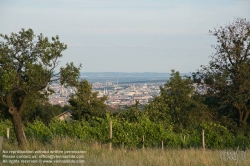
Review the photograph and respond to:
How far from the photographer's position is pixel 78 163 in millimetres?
9617

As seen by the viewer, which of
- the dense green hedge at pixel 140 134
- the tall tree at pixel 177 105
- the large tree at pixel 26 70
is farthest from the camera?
the tall tree at pixel 177 105

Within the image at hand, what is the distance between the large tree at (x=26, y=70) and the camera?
1440cm

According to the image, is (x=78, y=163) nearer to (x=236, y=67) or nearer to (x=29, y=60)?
(x=29, y=60)

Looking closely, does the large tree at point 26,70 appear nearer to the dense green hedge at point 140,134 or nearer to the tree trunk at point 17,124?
the tree trunk at point 17,124

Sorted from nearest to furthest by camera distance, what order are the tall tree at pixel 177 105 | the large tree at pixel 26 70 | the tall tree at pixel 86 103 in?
the large tree at pixel 26 70
the tall tree at pixel 177 105
the tall tree at pixel 86 103

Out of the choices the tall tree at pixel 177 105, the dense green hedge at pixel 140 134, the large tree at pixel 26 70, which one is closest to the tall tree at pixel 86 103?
the tall tree at pixel 177 105

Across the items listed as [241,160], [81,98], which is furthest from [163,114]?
[241,160]

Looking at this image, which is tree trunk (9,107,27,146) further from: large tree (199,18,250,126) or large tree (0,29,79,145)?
large tree (199,18,250,126)

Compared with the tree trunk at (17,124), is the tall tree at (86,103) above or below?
below

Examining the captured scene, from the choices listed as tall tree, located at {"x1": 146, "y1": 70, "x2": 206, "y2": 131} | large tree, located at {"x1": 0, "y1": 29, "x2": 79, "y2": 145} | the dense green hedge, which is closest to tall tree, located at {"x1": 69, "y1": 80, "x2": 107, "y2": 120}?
tall tree, located at {"x1": 146, "y1": 70, "x2": 206, "y2": 131}

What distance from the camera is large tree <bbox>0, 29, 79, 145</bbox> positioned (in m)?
14.4

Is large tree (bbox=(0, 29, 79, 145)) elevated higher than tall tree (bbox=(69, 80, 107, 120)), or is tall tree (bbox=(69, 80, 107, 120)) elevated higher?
large tree (bbox=(0, 29, 79, 145))

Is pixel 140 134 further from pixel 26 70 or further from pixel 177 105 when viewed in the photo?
pixel 177 105

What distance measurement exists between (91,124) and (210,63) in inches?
427
